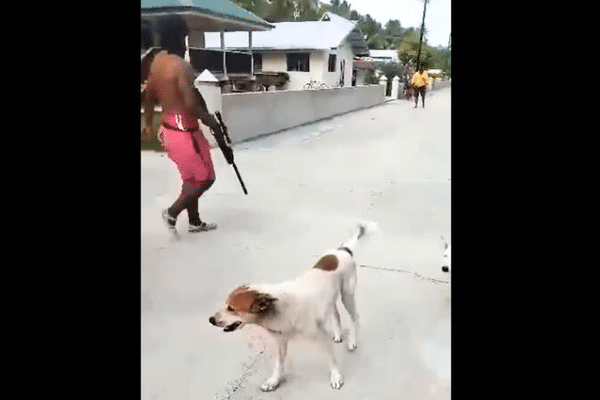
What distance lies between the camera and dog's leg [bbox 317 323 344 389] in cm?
111

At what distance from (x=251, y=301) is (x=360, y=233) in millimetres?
396

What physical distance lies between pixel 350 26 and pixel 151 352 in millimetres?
1076

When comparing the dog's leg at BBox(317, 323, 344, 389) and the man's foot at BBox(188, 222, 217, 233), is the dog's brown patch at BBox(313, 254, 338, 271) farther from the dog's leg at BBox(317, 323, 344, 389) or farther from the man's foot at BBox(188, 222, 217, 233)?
the man's foot at BBox(188, 222, 217, 233)

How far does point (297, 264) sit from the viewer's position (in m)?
1.20

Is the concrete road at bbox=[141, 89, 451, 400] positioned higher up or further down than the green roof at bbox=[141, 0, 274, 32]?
further down

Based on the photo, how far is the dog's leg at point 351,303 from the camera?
1.17 meters

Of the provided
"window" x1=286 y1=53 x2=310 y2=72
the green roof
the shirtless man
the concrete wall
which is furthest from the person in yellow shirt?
the shirtless man

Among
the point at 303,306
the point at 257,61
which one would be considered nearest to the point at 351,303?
the point at 303,306

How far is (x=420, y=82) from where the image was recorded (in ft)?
4.24

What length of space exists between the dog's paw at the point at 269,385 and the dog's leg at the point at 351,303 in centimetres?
23

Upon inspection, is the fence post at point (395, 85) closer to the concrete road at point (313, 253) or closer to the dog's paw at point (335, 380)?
the concrete road at point (313, 253)

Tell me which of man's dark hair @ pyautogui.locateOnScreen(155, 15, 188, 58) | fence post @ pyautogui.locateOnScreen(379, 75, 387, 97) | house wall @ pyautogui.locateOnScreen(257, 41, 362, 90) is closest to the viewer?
man's dark hair @ pyautogui.locateOnScreen(155, 15, 188, 58)

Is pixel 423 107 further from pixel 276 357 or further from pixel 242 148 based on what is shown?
pixel 276 357

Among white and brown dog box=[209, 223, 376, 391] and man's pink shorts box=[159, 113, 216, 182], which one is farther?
man's pink shorts box=[159, 113, 216, 182]
